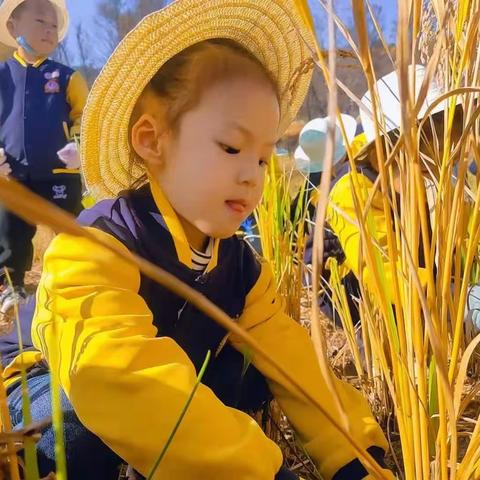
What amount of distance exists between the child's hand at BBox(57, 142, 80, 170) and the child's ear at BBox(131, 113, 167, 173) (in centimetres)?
153

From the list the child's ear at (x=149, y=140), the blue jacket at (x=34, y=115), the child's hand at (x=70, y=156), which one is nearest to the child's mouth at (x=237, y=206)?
the child's ear at (x=149, y=140)

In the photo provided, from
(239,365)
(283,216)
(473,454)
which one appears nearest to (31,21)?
(283,216)

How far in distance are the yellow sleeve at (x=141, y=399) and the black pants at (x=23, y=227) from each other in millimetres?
1801

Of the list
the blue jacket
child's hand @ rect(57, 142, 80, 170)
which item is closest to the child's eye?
child's hand @ rect(57, 142, 80, 170)

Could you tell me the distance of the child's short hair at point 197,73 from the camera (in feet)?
2.86

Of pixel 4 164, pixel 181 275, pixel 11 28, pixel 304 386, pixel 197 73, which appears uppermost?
pixel 11 28

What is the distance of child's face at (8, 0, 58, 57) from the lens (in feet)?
8.23

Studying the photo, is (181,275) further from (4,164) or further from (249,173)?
(4,164)

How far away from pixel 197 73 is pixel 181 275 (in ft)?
0.89

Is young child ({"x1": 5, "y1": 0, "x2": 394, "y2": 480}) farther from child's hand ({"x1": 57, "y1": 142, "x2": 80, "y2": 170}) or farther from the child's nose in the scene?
child's hand ({"x1": 57, "y1": 142, "x2": 80, "y2": 170})

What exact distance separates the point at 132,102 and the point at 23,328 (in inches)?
18.0

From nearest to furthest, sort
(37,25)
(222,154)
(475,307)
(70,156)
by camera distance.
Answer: (222,154) < (475,307) < (70,156) < (37,25)

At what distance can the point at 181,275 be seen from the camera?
895 mm

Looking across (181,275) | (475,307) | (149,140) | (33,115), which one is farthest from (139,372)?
(33,115)
